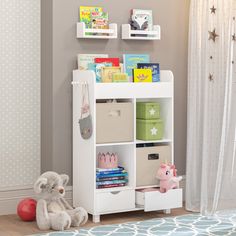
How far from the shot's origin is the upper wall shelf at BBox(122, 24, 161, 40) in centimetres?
438

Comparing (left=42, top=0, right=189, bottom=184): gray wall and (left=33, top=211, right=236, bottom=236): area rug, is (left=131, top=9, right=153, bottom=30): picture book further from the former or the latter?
(left=33, top=211, right=236, bottom=236): area rug

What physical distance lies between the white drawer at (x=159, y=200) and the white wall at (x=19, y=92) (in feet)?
2.82

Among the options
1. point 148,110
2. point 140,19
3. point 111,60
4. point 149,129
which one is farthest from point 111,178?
point 140,19

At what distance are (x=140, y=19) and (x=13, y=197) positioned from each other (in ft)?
5.37

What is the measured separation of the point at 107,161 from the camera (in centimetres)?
420

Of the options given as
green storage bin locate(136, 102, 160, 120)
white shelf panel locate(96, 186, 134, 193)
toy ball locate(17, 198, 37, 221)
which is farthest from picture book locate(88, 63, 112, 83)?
toy ball locate(17, 198, 37, 221)

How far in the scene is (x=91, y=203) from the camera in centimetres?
412

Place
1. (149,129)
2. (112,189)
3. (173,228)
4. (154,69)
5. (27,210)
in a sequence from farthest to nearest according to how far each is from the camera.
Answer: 1. (154,69)
2. (149,129)
3. (112,189)
4. (27,210)
5. (173,228)

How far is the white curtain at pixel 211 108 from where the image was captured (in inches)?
164

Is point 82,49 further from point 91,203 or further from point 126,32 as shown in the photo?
point 91,203

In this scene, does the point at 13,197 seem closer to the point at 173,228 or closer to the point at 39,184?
the point at 39,184

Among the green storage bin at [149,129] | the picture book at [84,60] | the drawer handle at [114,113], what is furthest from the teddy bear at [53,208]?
the picture book at [84,60]

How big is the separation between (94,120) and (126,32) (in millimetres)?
774

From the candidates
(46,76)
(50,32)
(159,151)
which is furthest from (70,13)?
(159,151)
